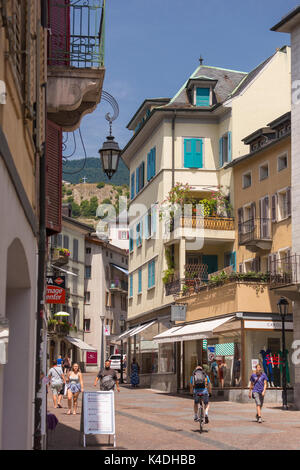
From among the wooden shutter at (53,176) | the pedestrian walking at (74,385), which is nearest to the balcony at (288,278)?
the pedestrian walking at (74,385)

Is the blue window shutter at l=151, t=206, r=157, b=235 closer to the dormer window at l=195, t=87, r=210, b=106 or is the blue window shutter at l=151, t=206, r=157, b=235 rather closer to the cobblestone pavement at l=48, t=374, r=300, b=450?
the dormer window at l=195, t=87, r=210, b=106

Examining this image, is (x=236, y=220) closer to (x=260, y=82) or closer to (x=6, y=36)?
(x=260, y=82)

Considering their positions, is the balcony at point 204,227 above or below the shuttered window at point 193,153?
below

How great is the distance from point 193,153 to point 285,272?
1398 cm

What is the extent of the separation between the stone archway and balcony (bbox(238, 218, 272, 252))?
1068 inches

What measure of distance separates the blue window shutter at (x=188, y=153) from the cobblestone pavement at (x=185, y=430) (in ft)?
60.7

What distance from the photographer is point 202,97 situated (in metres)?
46.7

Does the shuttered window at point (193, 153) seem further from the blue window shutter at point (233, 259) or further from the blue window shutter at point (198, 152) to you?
the blue window shutter at point (233, 259)

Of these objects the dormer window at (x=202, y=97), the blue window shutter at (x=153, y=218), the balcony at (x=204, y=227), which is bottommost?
the balcony at (x=204, y=227)

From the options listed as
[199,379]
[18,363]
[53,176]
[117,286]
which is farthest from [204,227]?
[117,286]

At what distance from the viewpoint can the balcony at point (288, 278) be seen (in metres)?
28.4

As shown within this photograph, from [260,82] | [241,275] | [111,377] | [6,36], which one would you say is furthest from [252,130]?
[6,36]

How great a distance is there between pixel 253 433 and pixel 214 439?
187 cm

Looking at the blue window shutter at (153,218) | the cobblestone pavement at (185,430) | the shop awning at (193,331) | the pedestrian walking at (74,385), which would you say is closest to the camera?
the cobblestone pavement at (185,430)
